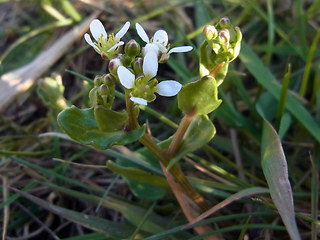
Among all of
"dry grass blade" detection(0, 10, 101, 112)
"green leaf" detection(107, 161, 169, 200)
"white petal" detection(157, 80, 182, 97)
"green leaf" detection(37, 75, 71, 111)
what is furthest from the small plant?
Result: "dry grass blade" detection(0, 10, 101, 112)

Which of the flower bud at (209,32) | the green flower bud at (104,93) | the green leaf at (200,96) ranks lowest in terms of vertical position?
the green leaf at (200,96)

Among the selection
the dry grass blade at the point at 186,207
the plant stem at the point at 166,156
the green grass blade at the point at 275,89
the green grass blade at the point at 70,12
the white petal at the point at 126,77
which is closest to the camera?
the white petal at the point at 126,77

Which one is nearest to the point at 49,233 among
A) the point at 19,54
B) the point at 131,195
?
the point at 131,195

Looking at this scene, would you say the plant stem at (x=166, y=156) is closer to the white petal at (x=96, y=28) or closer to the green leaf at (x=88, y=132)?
the green leaf at (x=88, y=132)

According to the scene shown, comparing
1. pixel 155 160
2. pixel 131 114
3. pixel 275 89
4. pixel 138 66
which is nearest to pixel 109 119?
pixel 131 114

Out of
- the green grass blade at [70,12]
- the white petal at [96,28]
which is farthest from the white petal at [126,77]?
the green grass blade at [70,12]

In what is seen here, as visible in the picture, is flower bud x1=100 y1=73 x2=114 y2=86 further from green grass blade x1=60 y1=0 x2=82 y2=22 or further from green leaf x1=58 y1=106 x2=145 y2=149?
green grass blade x1=60 y1=0 x2=82 y2=22
